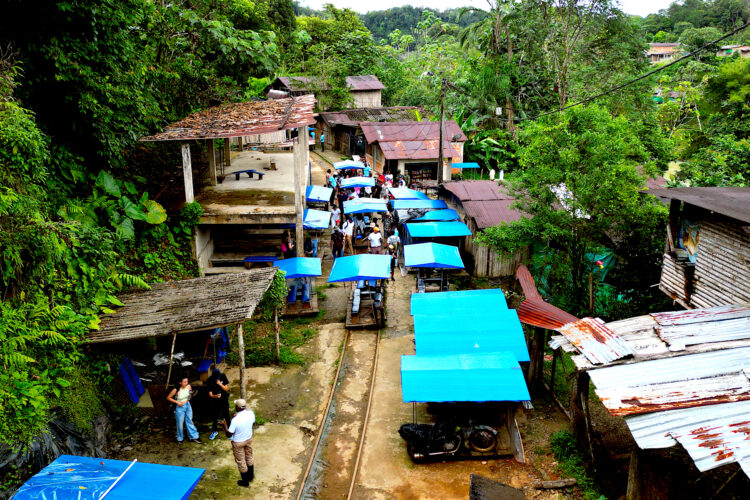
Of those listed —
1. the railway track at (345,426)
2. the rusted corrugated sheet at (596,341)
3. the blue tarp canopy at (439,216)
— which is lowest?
the railway track at (345,426)

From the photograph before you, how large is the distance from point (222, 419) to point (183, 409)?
101 centimetres

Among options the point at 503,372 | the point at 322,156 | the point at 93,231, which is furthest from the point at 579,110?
the point at 322,156

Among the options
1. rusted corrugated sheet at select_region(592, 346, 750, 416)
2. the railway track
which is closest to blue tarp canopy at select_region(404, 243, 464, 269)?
the railway track

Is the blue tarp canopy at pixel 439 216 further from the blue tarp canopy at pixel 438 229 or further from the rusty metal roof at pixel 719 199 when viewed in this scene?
the rusty metal roof at pixel 719 199

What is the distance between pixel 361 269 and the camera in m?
15.1

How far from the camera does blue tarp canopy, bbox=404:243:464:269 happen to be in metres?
16.1

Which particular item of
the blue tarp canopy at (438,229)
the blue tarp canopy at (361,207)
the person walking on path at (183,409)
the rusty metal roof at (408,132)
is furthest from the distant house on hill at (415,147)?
the person walking on path at (183,409)

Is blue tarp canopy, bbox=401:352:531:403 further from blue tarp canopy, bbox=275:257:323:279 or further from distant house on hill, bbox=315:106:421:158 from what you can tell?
distant house on hill, bbox=315:106:421:158

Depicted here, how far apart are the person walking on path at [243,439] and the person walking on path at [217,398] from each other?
155cm

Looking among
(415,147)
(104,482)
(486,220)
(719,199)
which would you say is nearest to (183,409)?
(104,482)

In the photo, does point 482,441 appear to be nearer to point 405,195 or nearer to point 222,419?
point 222,419

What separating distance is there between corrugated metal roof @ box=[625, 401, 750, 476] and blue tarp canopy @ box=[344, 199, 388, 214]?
50.2 ft

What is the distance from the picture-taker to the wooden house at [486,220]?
18062mm

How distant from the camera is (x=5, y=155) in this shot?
8.80 m
